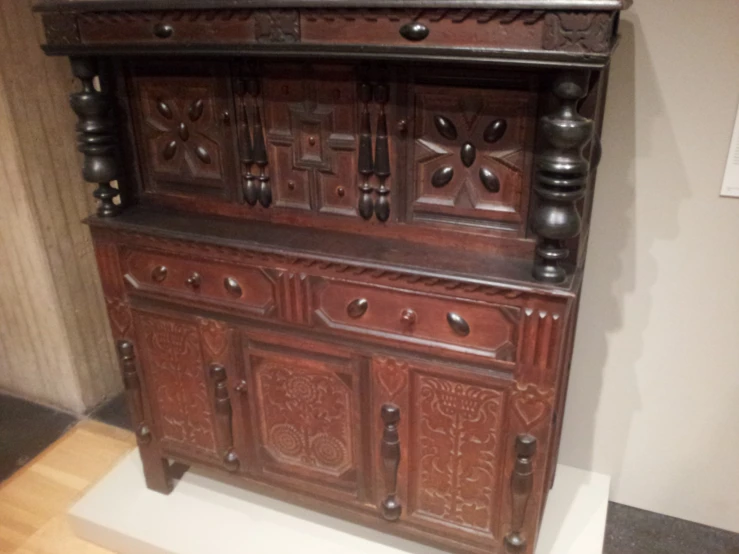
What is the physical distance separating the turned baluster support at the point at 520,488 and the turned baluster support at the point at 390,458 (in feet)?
0.90

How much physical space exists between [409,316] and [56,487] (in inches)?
57.1

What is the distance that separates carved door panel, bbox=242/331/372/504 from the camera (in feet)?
4.97

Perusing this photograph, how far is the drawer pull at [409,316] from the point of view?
136 cm

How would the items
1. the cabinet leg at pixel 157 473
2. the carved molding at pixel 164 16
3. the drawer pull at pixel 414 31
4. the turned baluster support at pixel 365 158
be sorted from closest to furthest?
1. the drawer pull at pixel 414 31
2. the carved molding at pixel 164 16
3. the turned baluster support at pixel 365 158
4. the cabinet leg at pixel 157 473

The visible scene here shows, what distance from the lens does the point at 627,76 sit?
Answer: 1467 millimetres

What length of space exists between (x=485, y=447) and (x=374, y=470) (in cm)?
31

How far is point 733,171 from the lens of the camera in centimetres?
146

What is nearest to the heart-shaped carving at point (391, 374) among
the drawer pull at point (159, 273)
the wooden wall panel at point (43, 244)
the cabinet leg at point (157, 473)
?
the drawer pull at point (159, 273)

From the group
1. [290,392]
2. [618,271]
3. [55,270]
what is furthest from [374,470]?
[55,270]

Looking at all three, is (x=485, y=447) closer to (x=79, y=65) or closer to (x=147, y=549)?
(x=147, y=549)

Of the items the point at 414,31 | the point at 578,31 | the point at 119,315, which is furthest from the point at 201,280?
the point at 578,31

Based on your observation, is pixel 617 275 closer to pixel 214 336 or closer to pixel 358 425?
pixel 358 425

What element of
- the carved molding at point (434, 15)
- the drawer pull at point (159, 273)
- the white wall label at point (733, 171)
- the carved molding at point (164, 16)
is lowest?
the drawer pull at point (159, 273)

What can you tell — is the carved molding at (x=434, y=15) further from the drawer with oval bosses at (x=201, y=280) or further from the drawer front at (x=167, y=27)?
the drawer with oval bosses at (x=201, y=280)
